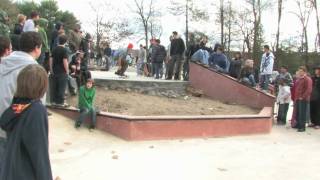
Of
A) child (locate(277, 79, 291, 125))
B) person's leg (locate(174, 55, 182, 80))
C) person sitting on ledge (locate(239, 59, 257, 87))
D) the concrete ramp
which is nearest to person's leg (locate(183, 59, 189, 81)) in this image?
person's leg (locate(174, 55, 182, 80))

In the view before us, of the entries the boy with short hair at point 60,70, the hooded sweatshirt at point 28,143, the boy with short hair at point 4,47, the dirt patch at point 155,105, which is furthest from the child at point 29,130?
the dirt patch at point 155,105

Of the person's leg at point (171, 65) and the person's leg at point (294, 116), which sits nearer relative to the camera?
the person's leg at point (294, 116)

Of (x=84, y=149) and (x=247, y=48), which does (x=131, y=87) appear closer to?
(x=84, y=149)

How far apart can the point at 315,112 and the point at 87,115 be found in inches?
250

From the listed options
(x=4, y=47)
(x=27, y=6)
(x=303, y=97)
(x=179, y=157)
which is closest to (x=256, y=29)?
(x=27, y=6)

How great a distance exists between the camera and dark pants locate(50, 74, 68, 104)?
12.0m

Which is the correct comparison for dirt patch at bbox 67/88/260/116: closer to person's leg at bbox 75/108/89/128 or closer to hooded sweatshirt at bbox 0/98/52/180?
person's leg at bbox 75/108/89/128

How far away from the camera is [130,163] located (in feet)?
29.1

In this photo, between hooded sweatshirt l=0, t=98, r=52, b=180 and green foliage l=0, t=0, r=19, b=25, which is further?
green foliage l=0, t=0, r=19, b=25

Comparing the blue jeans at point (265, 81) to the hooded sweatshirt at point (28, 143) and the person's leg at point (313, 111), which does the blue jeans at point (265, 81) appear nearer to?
the person's leg at point (313, 111)

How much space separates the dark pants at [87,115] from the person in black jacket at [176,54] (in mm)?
6531

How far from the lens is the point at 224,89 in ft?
53.6

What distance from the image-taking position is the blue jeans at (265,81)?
17.2 m

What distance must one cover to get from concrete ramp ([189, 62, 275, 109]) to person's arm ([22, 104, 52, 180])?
1236cm
